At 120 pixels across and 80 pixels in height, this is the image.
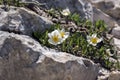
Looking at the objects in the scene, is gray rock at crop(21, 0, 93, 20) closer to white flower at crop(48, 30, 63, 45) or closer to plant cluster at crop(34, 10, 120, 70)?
plant cluster at crop(34, 10, 120, 70)

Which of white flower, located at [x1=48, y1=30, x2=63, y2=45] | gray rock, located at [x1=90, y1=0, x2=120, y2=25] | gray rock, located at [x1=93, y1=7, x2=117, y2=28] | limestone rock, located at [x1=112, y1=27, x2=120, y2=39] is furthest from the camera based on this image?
gray rock, located at [x1=90, y1=0, x2=120, y2=25]

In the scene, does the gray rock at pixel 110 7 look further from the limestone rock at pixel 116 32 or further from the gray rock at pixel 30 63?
the gray rock at pixel 30 63

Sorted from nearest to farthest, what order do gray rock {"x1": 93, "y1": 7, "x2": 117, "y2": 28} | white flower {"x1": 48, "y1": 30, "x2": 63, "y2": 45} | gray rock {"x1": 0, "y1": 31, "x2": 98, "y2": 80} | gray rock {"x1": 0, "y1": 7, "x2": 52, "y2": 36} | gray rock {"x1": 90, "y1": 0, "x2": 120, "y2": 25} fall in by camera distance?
gray rock {"x1": 0, "y1": 31, "x2": 98, "y2": 80} → gray rock {"x1": 0, "y1": 7, "x2": 52, "y2": 36} → white flower {"x1": 48, "y1": 30, "x2": 63, "y2": 45} → gray rock {"x1": 93, "y1": 7, "x2": 117, "y2": 28} → gray rock {"x1": 90, "y1": 0, "x2": 120, "y2": 25}

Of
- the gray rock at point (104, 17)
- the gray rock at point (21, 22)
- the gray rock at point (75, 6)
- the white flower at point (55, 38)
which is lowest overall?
the gray rock at point (104, 17)

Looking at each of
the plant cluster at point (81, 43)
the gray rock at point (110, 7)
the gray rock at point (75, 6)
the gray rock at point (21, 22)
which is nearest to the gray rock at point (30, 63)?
the gray rock at point (21, 22)

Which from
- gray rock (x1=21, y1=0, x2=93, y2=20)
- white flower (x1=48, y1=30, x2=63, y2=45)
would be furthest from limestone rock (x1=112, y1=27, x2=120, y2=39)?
white flower (x1=48, y1=30, x2=63, y2=45)

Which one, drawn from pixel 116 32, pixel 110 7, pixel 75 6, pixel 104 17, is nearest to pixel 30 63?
pixel 75 6

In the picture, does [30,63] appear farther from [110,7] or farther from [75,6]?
[110,7]
